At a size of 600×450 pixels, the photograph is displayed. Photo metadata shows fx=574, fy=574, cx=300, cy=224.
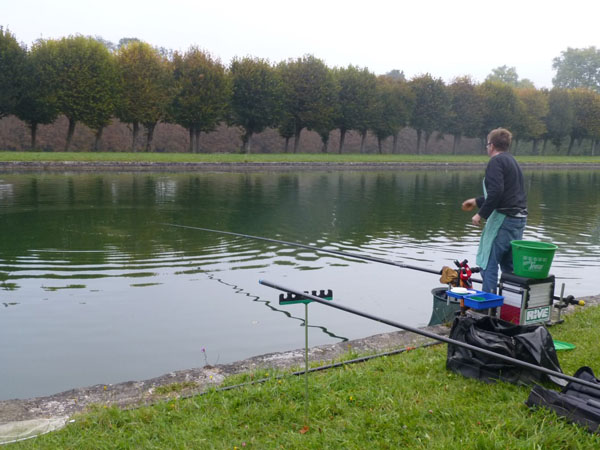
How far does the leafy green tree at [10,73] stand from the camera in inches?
1705

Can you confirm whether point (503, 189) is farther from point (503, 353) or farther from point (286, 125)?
point (286, 125)

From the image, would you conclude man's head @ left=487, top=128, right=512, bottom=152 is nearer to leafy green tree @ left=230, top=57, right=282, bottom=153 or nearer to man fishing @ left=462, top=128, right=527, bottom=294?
man fishing @ left=462, top=128, right=527, bottom=294

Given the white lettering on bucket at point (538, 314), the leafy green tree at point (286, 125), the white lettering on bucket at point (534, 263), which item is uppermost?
the leafy green tree at point (286, 125)

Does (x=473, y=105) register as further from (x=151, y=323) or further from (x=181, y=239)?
(x=151, y=323)

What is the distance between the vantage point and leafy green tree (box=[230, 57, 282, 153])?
175 feet

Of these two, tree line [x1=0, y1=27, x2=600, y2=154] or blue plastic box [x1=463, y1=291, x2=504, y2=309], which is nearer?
blue plastic box [x1=463, y1=291, x2=504, y2=309]

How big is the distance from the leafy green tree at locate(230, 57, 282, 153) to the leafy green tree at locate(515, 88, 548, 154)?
34.5m

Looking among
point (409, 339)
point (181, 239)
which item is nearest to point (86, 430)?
point (409, 339)

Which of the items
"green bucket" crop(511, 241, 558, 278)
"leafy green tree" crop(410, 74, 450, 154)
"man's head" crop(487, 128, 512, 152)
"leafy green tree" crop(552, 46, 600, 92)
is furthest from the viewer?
"leafy green tree" crop(552, 46, 600, 92)

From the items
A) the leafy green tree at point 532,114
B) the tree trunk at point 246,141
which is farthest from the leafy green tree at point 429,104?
the tree trunk at point 246,141

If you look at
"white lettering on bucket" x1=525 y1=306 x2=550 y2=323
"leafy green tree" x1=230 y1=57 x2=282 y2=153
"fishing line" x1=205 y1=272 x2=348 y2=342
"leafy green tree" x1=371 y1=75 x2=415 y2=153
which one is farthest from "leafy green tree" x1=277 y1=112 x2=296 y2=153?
"white lettering on bucket" x1=525 y1=306 x2=550 y2=323

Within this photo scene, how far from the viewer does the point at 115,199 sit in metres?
19.9

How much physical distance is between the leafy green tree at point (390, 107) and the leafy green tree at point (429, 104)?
149cm

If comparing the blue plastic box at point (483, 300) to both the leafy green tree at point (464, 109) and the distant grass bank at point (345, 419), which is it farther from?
the leafy green tree at point (464, 109)
